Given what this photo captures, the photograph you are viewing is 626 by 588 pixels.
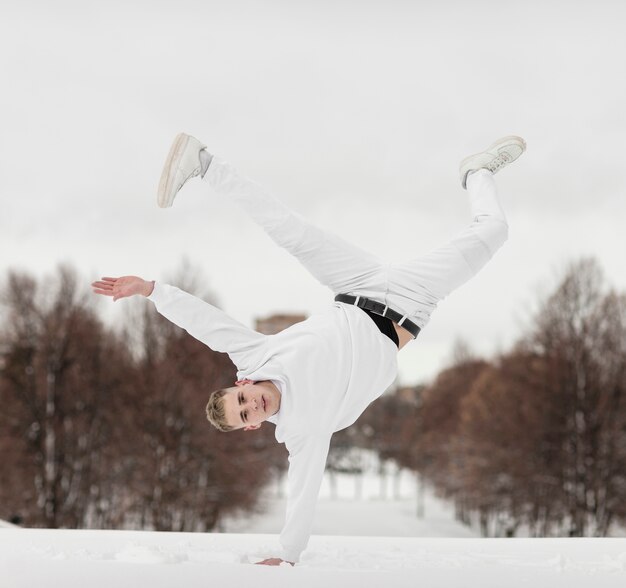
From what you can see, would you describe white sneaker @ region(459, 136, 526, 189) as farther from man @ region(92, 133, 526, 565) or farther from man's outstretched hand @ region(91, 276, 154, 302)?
man's outstretched hand @ region(91, 276, 154, 302)

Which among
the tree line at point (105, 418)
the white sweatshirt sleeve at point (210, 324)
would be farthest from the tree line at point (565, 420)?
the white sweatshirt sleeve at point (210, 324)

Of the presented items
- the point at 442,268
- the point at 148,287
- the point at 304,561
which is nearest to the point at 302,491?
the point at 304,561

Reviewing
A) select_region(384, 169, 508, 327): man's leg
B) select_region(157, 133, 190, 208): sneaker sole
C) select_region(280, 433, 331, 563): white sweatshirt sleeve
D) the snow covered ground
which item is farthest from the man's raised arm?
the snow covered ground

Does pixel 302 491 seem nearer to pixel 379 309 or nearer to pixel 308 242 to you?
pixel 379 309

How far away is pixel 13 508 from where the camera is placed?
1953cm

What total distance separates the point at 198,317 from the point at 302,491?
101 centimetres

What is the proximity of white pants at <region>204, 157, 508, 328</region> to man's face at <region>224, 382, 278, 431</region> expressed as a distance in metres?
0.84

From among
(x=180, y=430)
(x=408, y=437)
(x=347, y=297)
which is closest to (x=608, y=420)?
(x=180, y=430)

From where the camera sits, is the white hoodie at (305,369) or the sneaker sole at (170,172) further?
the sneaker sole at (170,172)

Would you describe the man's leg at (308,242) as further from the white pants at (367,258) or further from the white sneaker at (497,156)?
the white sneaker at (497,156)

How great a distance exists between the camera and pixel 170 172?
13.0ft

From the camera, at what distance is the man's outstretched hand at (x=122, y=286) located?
351cm

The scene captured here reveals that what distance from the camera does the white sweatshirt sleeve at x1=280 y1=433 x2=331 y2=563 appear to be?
3.45 meters

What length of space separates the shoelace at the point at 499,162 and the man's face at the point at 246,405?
2133 mm
